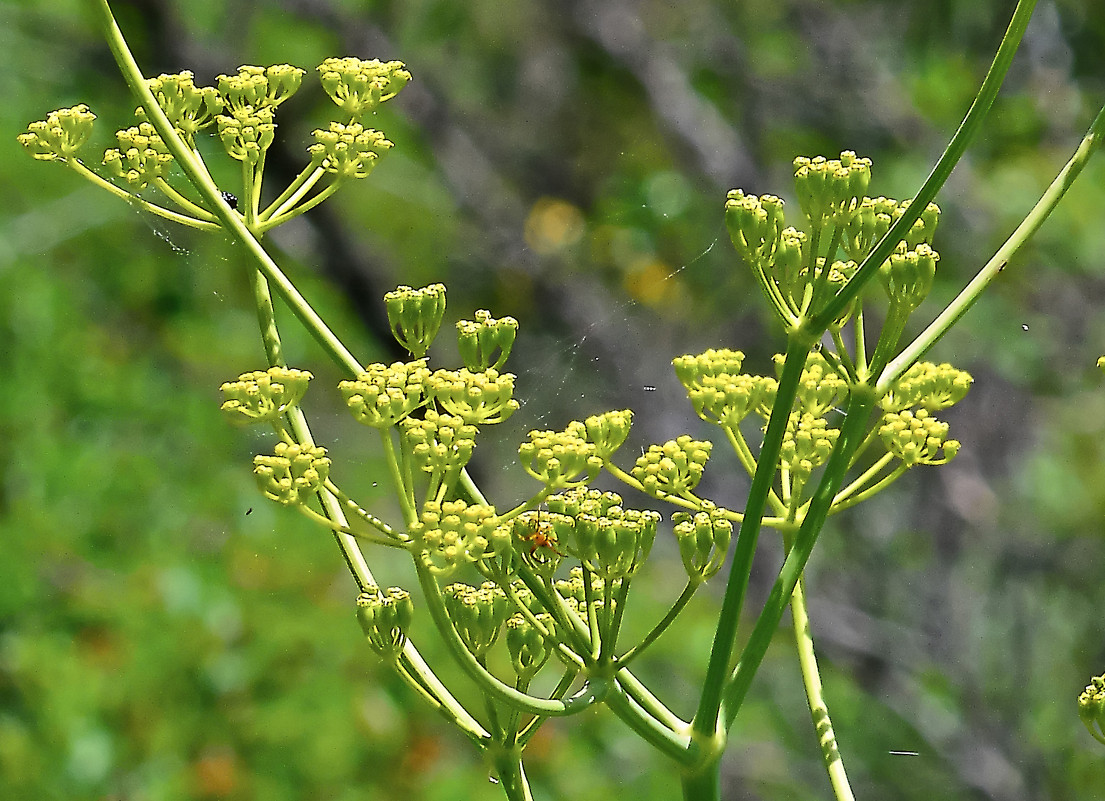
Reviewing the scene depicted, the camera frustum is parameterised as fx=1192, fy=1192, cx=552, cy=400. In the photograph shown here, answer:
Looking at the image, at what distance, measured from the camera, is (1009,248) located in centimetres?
89

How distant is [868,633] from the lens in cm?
477

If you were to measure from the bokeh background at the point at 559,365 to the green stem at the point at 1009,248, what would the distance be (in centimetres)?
272

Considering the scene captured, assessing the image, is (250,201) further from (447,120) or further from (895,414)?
(447,120)

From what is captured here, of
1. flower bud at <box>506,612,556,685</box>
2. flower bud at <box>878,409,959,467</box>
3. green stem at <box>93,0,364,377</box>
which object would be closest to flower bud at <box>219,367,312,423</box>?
green stem at <box>93,0,364,377</box>

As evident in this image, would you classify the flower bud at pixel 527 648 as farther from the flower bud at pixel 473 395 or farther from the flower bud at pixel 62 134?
the flower bud at pixel 62 134

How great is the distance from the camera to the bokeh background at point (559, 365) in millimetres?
3609

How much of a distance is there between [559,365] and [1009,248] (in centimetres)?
427

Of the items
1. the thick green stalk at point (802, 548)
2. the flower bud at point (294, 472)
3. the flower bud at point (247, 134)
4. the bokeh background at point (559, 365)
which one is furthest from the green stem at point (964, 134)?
the bokeh background at point (559, 365)

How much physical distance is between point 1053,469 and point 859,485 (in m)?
4.59

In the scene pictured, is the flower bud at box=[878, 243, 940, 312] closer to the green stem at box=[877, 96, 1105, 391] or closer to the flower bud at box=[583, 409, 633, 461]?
the green stem at box=[877, 96, 1105, 391]

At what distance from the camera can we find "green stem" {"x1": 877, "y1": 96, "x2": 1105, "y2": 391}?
33.1 inches

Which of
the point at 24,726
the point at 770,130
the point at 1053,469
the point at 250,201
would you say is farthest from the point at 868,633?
the point at 250,201

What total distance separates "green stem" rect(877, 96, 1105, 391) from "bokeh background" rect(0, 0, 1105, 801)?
2717mm

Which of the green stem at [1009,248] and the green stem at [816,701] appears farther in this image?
the green stem at [816,701]
